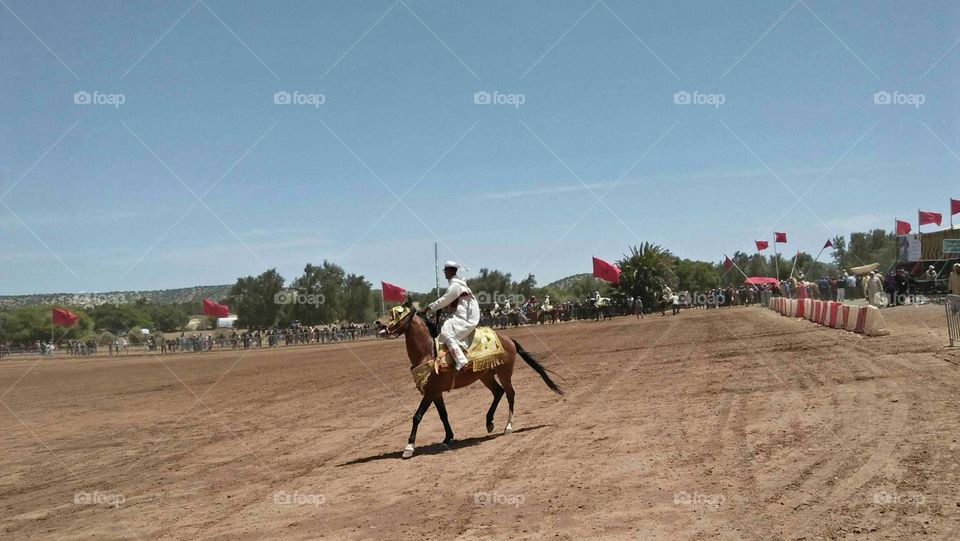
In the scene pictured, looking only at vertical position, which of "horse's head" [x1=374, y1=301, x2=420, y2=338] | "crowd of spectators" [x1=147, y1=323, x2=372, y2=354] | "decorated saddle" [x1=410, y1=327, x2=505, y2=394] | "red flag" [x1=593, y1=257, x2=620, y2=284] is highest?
"red flag" [x1=593, y1=257, x2=620, y2=284]

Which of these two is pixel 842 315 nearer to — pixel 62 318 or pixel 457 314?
pixel 457 314

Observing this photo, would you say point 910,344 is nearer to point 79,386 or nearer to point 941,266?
point 79,386

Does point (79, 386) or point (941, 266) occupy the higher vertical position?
point (941, 266)

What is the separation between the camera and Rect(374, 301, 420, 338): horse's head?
10.8 metres

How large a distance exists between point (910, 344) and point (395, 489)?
46.8 feet

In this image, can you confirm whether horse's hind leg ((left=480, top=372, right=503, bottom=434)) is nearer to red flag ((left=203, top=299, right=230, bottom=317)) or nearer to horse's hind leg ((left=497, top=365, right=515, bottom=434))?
horse's hind leg ((left=497, top=365, right=515, bottom=434))

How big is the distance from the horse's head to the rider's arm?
276 millimetres

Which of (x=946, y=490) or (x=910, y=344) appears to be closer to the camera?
(x=946, y=490)

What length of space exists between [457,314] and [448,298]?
31cm

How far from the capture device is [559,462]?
891 centimetres

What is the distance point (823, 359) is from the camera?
16734mm

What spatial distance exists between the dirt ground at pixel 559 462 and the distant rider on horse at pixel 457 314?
1.32 meters

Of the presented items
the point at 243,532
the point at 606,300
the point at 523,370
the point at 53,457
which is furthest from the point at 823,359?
the point at 606,300

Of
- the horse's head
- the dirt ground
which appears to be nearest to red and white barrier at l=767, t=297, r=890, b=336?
the dirt ground
